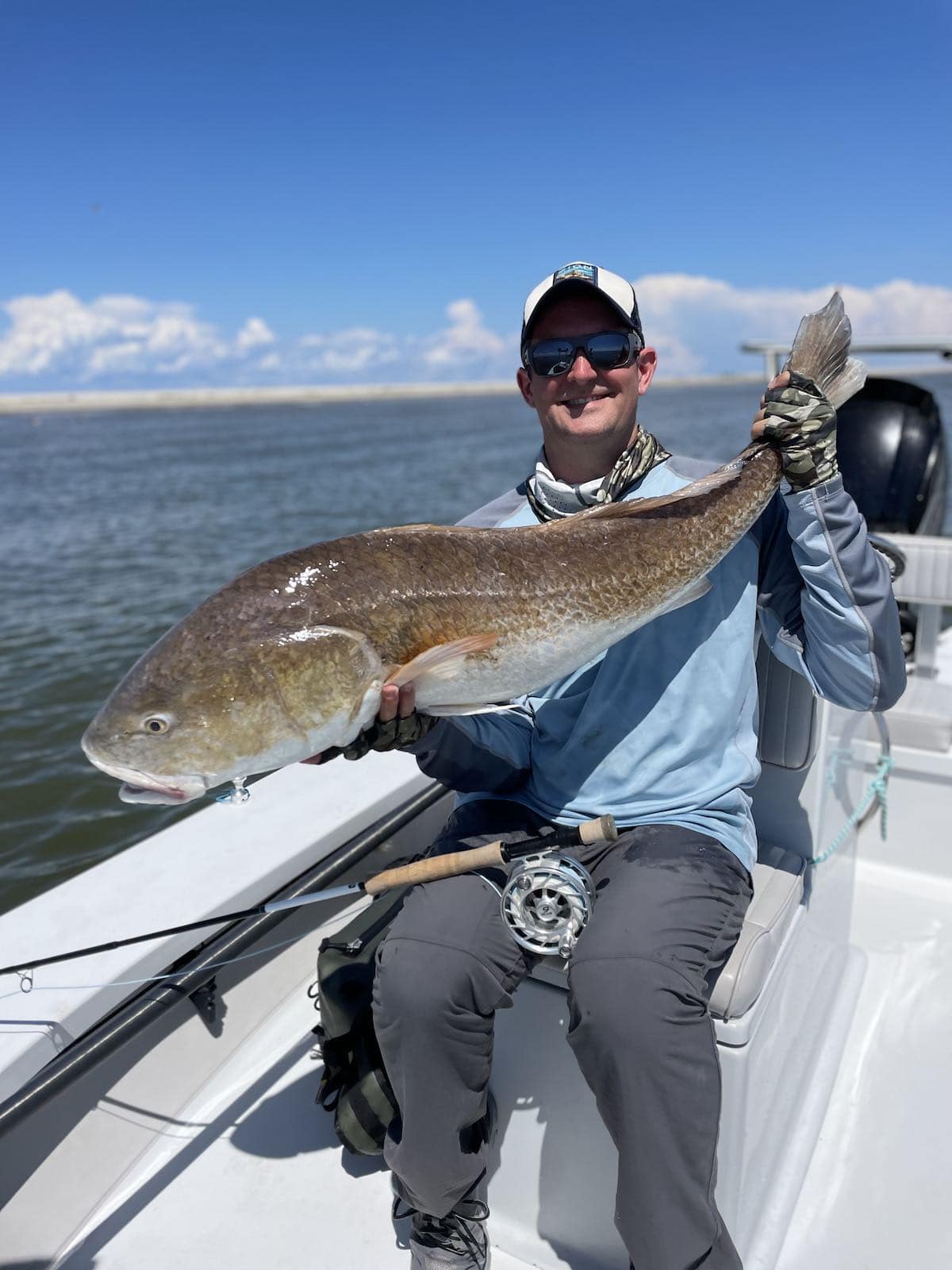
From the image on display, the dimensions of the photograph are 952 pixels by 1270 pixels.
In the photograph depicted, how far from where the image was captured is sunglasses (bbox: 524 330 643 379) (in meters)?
2.57

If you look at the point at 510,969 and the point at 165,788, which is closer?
the point at 165,788

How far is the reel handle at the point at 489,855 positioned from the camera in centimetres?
231

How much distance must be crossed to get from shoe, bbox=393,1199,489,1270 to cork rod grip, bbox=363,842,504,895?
34.1 inches

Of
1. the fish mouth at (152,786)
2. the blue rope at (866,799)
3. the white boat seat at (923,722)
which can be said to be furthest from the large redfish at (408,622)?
the white boat seat at (923,722)

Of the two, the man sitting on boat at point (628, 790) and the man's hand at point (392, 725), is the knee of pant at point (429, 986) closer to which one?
the man sitting on boat at point (628, 790)

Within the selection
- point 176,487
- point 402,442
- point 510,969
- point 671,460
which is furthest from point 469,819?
point 402,442

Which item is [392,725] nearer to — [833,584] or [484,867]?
[484,867]

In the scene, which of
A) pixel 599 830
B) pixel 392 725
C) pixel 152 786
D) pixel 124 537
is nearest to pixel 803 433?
pixel 599 830

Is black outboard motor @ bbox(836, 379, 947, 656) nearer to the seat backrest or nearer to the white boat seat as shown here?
the white boat seat

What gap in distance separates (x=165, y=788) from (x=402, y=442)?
4887 cm

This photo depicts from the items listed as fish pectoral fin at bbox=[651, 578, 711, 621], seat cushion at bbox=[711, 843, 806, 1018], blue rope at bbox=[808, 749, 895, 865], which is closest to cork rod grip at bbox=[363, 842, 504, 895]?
seat cushion at bbox=[711, 843, 806, 1018]

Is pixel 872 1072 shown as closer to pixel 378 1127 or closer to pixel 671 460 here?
pixel 378 1127

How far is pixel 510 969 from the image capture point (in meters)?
2.21

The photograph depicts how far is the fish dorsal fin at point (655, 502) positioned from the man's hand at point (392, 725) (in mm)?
666
